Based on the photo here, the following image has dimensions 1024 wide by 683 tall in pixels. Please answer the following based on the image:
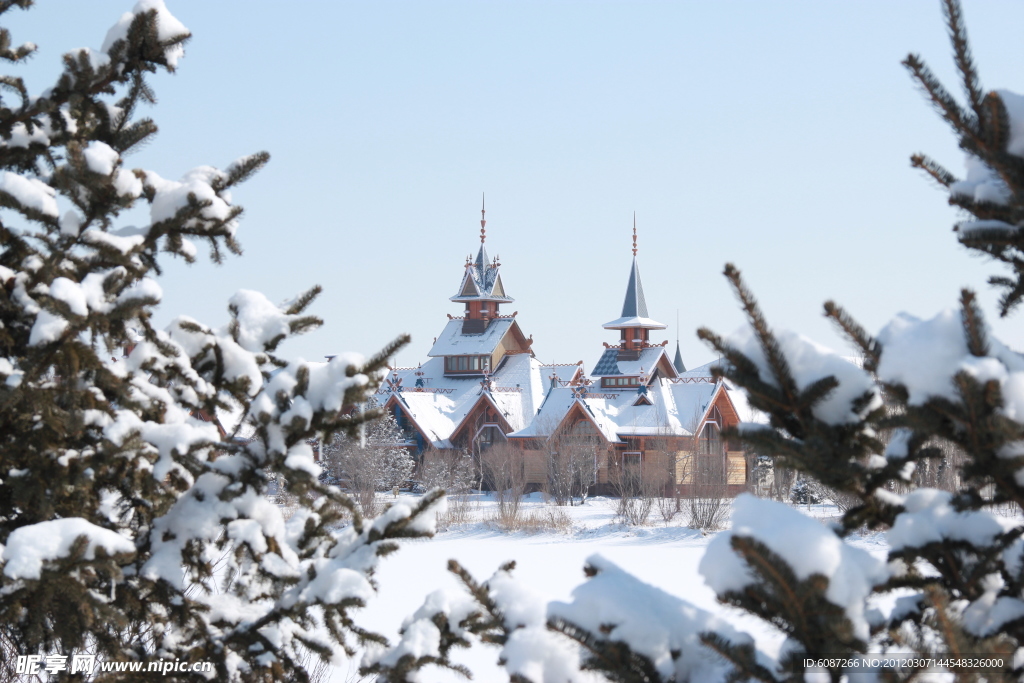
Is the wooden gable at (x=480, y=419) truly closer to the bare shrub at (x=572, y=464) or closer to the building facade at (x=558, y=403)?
the building facade at (x=558, y=403)

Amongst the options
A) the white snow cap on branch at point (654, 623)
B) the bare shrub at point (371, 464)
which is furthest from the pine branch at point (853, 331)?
the bare shrub at point (371, 464)

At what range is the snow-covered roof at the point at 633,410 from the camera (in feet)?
105

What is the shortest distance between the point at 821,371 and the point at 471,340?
37980mm

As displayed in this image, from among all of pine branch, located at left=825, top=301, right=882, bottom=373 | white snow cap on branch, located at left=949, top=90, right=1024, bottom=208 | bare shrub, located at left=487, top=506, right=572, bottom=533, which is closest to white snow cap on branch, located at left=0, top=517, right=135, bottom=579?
pine branch, located at left=825, top=301, right=882, bottom=373

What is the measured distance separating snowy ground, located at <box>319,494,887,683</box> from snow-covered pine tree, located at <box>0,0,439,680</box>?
169 inches

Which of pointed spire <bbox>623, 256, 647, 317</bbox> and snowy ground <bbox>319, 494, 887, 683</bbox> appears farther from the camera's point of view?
pointed spire <bbox>623, 256, 647, 317</bbox>

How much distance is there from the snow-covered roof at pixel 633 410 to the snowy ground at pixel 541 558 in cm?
598

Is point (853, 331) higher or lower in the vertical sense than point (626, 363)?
lower

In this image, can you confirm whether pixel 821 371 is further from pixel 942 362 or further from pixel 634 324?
pixel 634 324

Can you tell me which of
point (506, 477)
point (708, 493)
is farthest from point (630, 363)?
point (708, 493)

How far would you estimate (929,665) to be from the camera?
1586 mm

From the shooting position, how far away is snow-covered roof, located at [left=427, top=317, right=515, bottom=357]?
Answer: 129 ft

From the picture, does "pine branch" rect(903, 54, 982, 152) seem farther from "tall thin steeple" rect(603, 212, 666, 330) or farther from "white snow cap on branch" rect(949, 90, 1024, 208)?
"tall thin steeple" rect(603, 212, 666, 330)

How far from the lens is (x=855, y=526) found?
2.12 metres
